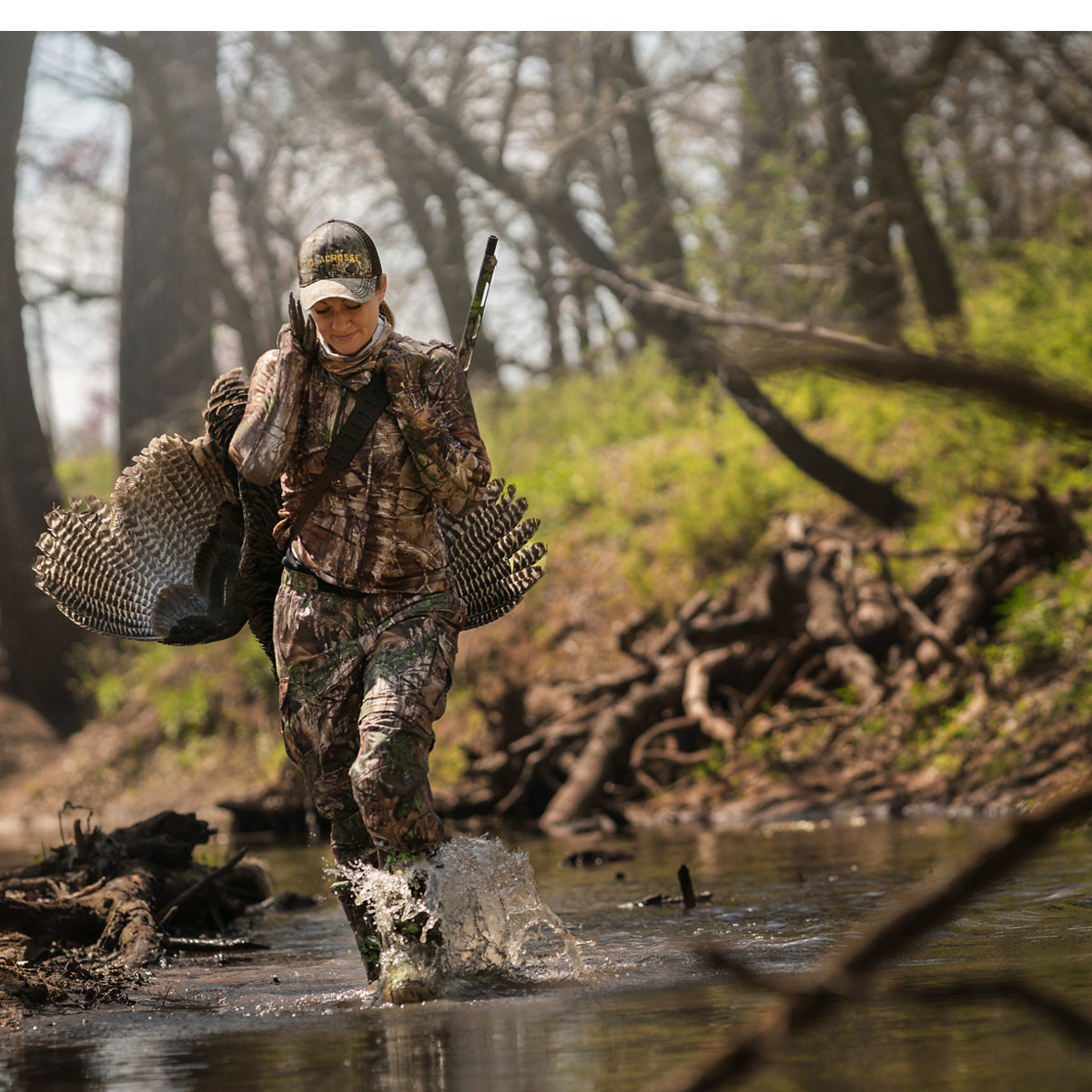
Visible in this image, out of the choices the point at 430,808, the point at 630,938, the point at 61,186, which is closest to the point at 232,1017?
the point at 430,808

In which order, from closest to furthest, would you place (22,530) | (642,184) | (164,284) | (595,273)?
(595,273)
(642,184)
(22,530)
(164,284)

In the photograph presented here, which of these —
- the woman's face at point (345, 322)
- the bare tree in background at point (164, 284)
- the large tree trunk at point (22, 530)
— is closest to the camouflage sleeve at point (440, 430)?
the woman's face at point (345, 322)

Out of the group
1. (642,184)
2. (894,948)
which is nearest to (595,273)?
(642,184)

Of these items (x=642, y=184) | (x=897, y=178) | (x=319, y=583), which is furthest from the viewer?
(x=642, y=184)

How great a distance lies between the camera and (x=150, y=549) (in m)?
5.33

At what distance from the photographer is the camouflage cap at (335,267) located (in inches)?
170

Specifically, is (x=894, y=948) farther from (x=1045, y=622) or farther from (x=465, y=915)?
(x=1045, y=622)

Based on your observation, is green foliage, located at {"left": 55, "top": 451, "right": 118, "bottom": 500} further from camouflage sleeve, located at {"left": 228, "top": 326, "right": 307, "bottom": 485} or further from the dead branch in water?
the dead branch in water

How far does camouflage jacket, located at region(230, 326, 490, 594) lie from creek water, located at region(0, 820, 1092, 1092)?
3.82 ft

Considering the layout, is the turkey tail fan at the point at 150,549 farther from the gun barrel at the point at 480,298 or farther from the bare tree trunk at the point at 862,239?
the bare tree trunk at the point at 862,239

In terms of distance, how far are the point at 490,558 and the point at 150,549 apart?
1.16 meters

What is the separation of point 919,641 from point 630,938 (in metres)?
5.45

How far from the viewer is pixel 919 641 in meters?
9.97

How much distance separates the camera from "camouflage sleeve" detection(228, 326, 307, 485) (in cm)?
434
